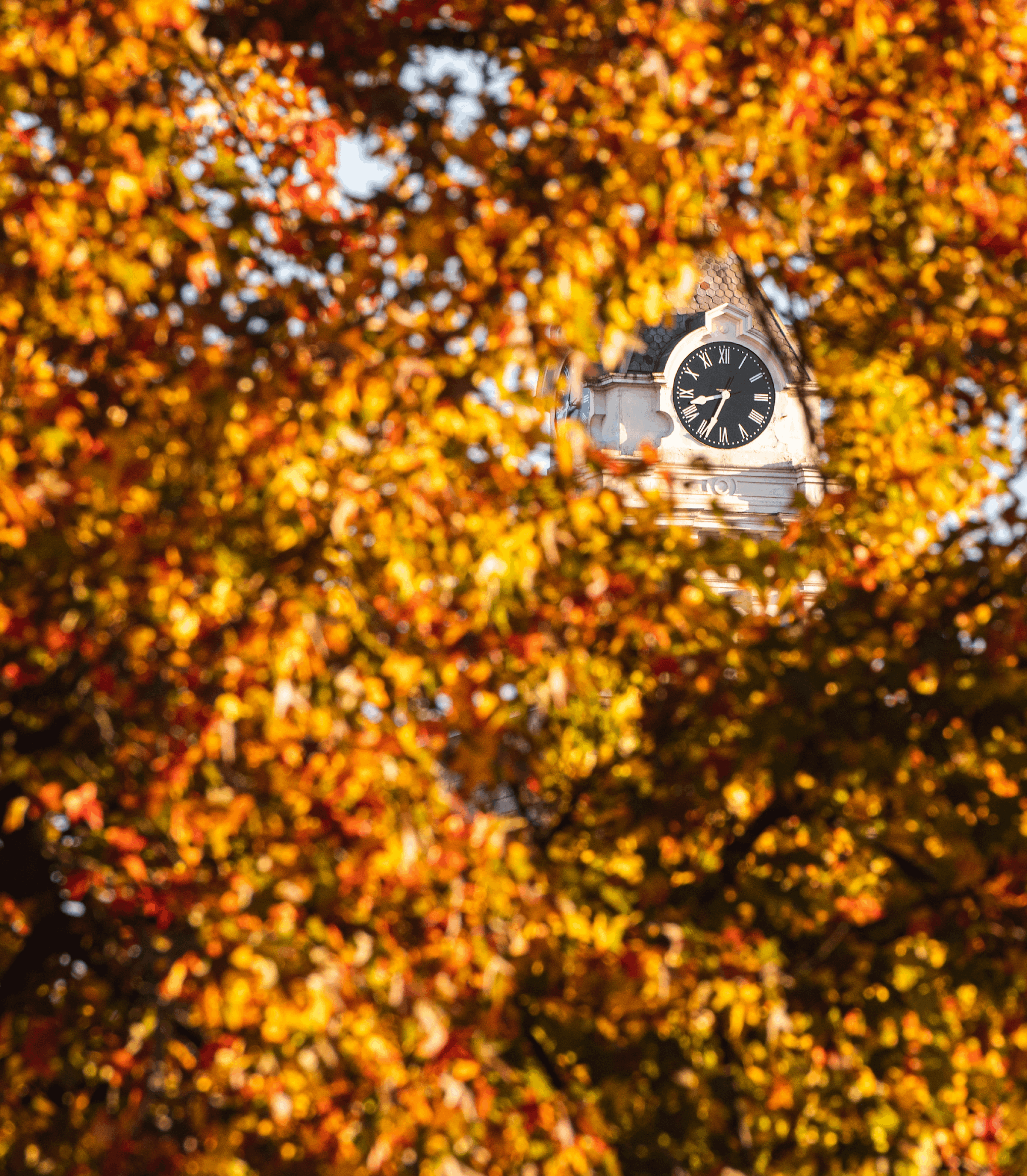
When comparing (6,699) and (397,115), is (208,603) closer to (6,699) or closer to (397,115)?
(6,699)

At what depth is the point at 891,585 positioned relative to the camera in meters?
4.67

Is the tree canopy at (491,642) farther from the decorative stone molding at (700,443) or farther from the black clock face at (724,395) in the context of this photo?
the black clock face at (724,395)

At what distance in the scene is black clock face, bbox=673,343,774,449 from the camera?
30.9 meters

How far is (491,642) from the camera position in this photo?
3918 millimetres

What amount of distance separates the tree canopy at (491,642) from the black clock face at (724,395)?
26446 mm

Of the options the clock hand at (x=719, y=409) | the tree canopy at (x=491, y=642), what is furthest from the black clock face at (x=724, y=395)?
the tree canopy at (x=491, y=642)

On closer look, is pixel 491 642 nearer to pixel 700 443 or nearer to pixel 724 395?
pixel 724 395

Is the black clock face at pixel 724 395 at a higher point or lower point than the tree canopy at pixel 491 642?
higher

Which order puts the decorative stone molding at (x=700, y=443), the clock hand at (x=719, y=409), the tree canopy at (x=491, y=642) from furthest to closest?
the clock hand at (x=719, y=409)
the decorative stone molding at (x=700, y=443)
the tree canopy at (x=491, y=642)

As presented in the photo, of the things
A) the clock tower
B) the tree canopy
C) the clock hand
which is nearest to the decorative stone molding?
the clock tower

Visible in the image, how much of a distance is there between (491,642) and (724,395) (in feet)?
92.9

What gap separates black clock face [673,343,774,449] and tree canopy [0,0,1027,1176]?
26.4m

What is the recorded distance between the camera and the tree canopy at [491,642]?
366 centimetres

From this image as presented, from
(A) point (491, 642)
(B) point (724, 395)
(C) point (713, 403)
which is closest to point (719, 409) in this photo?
(C) point (713, 403)
